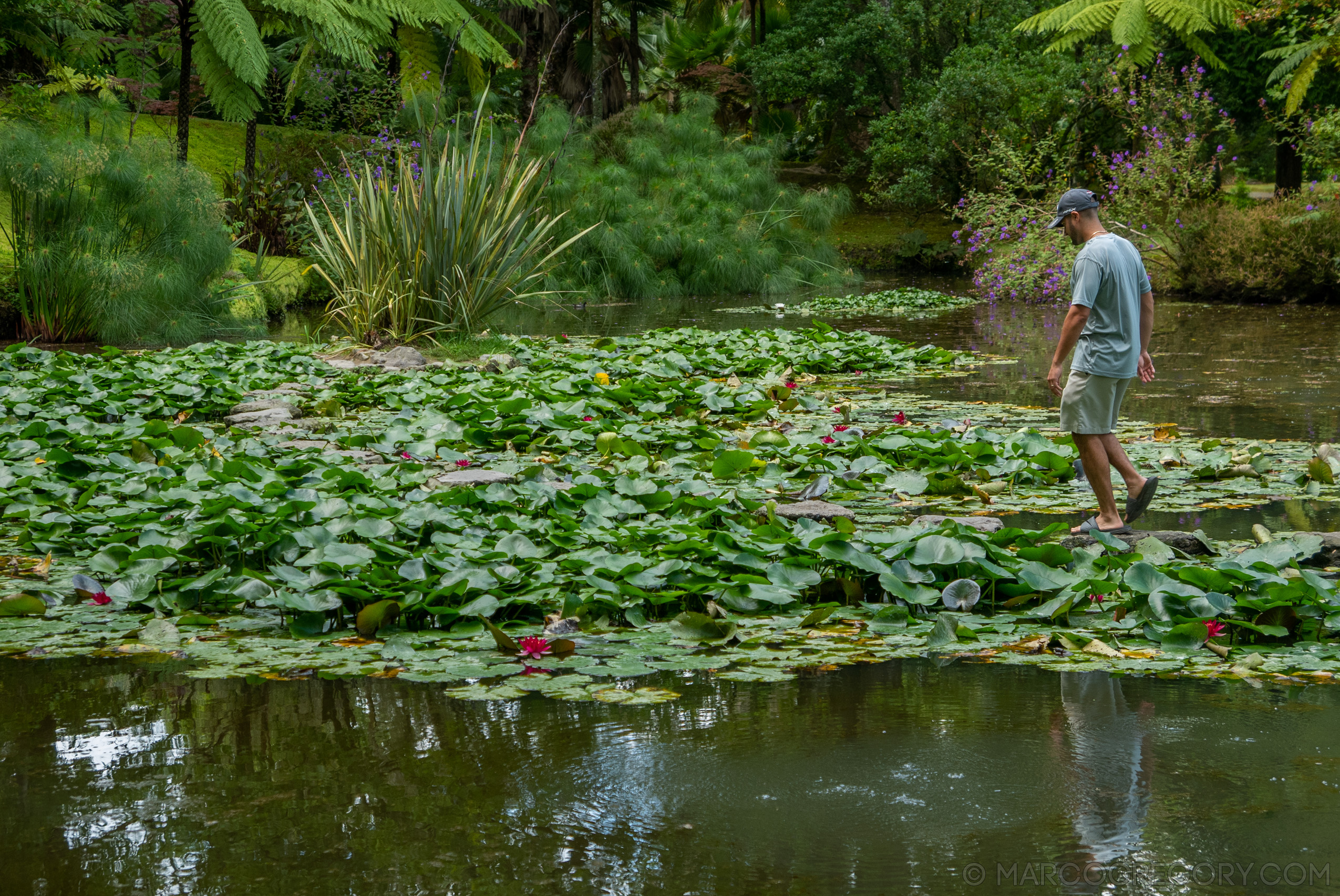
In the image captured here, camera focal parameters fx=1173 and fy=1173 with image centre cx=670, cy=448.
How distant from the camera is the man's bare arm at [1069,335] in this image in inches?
170

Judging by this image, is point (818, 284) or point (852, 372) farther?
point (818, 284)

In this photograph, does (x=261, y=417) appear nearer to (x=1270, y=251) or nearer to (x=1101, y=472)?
(x=1101, y=472)

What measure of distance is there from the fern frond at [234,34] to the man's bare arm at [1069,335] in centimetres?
1164

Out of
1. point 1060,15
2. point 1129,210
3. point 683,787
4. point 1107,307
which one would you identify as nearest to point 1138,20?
point 1060,15

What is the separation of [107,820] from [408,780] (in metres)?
0.53

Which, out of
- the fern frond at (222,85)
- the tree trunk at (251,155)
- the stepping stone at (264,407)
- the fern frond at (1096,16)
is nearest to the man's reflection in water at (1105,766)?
the stepping stone at (264,407)

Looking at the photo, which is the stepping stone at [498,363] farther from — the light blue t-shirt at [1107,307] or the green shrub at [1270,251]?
the green shrub at [1270,251]

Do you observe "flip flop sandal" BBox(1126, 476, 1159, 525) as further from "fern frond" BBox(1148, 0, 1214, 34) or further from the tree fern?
"fern frond" BBox(1148, 0, 1214, 34)

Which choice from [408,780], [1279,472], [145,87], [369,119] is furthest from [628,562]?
[145,87]

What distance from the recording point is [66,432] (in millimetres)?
5703

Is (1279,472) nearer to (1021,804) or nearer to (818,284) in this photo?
(1021,804)

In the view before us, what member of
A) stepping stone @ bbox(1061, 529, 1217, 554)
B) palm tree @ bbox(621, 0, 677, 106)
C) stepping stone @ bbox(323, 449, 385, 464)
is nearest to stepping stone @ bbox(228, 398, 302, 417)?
stepping stone @ bbox(323, 449, 385, 464)

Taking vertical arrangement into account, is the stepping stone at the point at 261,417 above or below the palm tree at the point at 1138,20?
below

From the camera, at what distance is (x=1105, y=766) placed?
7.52 ft
